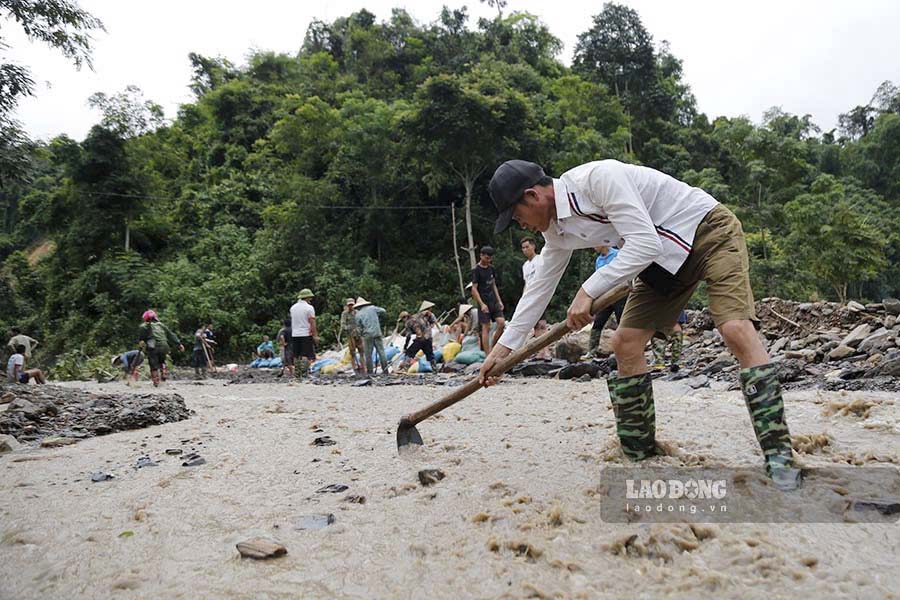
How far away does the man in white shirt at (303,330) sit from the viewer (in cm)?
1088

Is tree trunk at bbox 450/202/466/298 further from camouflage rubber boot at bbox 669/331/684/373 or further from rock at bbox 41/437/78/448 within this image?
rock at bbox 41/437/78/448

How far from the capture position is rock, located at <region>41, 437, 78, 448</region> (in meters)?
4.60

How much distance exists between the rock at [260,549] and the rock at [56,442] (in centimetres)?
345

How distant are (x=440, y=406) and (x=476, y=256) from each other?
69.4ft

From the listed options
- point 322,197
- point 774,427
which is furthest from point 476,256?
point 774,427

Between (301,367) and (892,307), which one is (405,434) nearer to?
(301,367)

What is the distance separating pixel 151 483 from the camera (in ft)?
10.4

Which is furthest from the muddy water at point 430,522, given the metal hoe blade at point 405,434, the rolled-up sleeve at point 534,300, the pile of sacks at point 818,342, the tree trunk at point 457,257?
the tree trunk at point 457,257

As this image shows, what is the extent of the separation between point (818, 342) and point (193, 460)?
8169 millimetres

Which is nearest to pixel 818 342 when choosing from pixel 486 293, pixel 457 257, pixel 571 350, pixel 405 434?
pixel 571 350

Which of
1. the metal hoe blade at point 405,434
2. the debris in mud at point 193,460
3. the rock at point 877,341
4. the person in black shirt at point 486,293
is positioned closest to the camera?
the metal hoe blade at point 405,434

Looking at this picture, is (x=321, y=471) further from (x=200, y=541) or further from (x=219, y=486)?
(x=200, y=541)

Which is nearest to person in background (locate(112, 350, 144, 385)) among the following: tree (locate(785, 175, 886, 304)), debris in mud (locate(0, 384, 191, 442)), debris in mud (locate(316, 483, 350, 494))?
debris in mud (locate(0, 384, 191, 442))

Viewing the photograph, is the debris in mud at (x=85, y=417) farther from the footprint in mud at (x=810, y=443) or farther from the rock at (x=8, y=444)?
the footprint in mud at (x=810, y=443)
